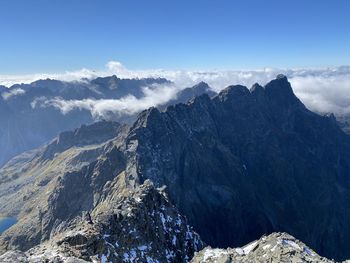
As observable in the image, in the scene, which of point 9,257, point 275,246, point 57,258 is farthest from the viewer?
point 275,246

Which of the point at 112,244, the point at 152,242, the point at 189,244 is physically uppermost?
the point at 112,244

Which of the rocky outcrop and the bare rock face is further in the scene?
the rocky outcrop

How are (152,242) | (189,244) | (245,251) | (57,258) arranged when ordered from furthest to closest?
(189,244) < (152,242) < (245,251) < (57,258)

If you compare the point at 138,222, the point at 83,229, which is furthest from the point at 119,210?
the point at 83,229

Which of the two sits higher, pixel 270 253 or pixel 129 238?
pixel 270 253

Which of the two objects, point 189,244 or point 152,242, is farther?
point 189,244

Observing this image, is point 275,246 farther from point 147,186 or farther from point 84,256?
point 147,186

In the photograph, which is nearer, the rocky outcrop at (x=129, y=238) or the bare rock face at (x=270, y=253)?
the bare rock face at (x=270, y=253)

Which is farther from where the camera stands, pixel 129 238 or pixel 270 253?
pixel 129 238
